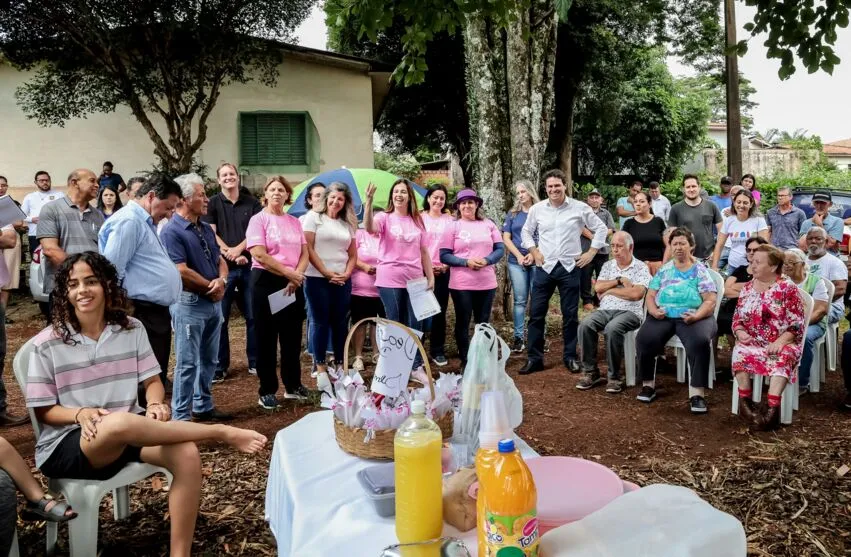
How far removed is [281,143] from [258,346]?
404 inches

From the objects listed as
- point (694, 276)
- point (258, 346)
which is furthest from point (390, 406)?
point (694, 276)

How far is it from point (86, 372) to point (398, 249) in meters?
3.44

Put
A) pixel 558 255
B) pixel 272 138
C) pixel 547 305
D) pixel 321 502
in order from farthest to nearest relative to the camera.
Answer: pixel 272 138 < pixel 547 305 < pixel 558 255 < pixel 321 502

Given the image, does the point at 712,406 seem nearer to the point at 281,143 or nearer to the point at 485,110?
the point at 485,110

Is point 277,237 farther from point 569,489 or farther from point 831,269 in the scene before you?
point 831,269

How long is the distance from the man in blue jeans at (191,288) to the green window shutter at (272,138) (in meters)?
10.2

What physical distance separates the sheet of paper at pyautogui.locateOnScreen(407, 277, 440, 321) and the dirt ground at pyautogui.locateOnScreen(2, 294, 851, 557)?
43.4 inches

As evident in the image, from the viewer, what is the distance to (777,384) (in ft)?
15.5

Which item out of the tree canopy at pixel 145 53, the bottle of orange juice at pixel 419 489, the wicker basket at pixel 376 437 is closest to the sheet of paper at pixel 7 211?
the wicker basket at pixel 376 437

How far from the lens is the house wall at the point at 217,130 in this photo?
1343cm

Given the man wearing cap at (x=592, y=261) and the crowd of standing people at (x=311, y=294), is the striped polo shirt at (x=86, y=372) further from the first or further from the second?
the man wearing cap at (x=592, y=261)

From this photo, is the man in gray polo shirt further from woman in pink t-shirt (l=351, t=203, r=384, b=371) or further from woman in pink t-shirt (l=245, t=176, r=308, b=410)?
woman in pink t-shirt (l=351, t=203, r=384, b=371)

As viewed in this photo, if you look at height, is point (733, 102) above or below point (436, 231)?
above

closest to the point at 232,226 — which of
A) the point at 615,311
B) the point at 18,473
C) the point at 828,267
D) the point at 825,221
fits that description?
the point at 615,311
